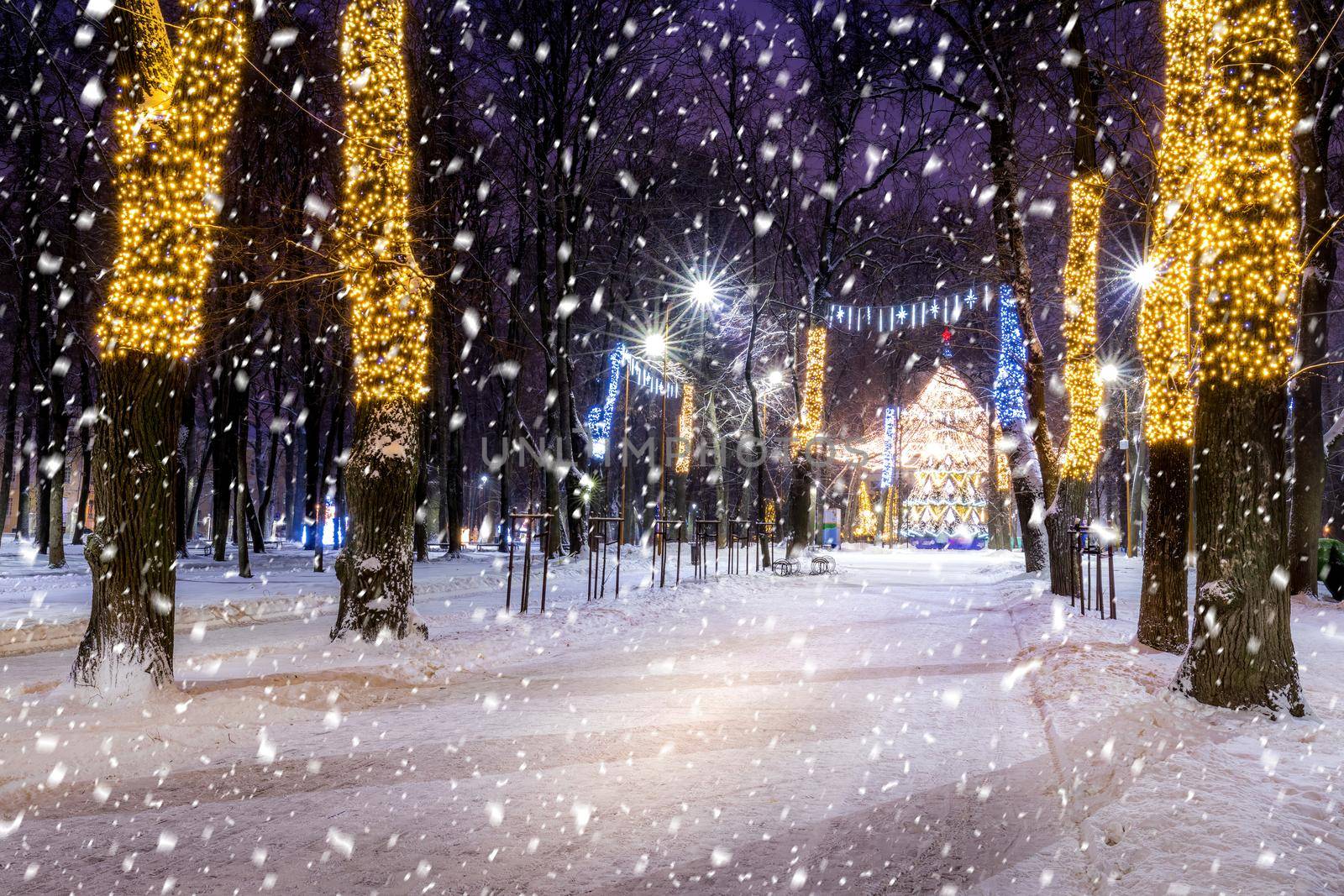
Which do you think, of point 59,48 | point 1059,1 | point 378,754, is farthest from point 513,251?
point 378,754

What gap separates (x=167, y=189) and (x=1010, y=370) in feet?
60.2

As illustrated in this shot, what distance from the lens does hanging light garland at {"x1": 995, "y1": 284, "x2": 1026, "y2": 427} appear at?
1978cm

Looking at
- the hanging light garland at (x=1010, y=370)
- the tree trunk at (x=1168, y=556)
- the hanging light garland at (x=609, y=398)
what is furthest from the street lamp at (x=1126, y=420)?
the tree trunk at (x=1168, y=556)

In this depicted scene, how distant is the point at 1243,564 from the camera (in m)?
6.29

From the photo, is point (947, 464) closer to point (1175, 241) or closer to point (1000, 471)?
point (1000, 471)

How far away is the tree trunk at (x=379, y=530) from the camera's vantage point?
8.94m

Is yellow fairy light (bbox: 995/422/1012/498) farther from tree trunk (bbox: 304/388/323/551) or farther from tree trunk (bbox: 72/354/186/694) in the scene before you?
tree trunk (bbox: 72/354/186/694)

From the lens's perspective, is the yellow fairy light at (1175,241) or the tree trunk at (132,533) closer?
the tree trunk at (132,533)

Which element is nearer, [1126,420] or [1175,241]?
[1175,241]

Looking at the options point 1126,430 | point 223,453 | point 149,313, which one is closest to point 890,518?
point 1126,430

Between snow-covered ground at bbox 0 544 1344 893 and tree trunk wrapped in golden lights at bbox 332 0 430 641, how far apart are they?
2.70 ft

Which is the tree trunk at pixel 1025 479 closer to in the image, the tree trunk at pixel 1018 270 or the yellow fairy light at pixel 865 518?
the tree trunk at pixel 1018 270

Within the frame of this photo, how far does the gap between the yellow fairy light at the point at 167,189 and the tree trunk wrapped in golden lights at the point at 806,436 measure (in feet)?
59.8

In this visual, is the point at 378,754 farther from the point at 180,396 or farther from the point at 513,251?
the point at 513,251
